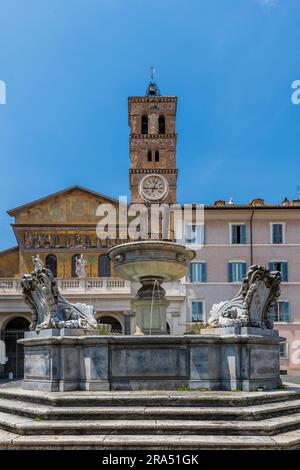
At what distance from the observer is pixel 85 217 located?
136ft

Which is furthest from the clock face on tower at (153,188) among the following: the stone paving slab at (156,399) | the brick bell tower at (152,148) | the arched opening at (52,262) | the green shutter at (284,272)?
the stone paving slab at (156,399)

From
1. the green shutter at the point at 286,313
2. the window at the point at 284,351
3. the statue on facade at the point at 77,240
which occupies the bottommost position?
the window at the point at 284,351

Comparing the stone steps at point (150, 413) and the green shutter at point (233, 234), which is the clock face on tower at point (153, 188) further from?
the stone steps at point (150, 413)

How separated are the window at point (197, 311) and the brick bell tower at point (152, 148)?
2324 centimetres

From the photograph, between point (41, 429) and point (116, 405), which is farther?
point (116, 405)

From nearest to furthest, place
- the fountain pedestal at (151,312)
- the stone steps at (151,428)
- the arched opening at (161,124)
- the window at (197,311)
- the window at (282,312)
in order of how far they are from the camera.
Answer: the stone steps at (151,428), the fountain pedestal at (151,312), the window at (282,312), the window at (197,311), the arched opening at (161,124)

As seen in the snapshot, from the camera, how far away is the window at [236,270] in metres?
36.4

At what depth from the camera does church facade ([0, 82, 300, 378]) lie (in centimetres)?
3516

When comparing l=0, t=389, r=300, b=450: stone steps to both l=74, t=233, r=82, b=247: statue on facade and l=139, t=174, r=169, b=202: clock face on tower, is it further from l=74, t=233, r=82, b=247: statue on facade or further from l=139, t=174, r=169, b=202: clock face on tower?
l=139, t=174, r=169, b=202: clock face on tower

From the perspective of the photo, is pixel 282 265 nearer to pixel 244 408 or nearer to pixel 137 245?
pixel 137 245
